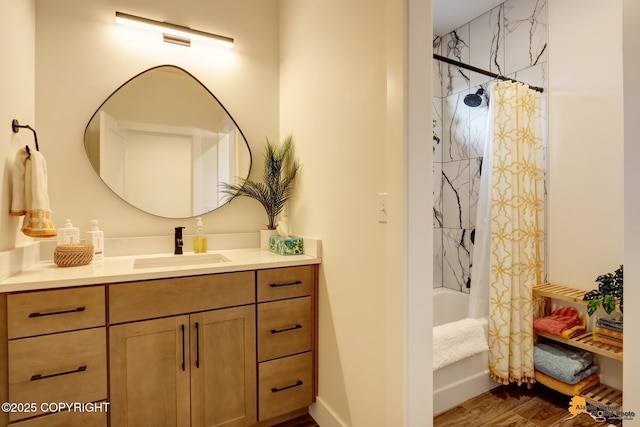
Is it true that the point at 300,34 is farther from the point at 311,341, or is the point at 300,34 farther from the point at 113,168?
the point at 311,341

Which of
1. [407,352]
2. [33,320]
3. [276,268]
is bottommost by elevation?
[407,352]

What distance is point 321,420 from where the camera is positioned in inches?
69.2

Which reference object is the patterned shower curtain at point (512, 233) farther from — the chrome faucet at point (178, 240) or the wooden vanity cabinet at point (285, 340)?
the chrome faucet at point (178, 240)

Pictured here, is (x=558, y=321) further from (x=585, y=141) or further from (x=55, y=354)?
(x=55, y=354)

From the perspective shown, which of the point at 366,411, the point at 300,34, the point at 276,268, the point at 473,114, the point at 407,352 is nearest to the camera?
the point at 407,352

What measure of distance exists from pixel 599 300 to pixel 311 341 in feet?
5.61

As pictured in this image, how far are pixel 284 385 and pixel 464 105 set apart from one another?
265 cm

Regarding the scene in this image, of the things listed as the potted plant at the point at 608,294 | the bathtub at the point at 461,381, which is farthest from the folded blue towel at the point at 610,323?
the bathtub at the point at 461,381

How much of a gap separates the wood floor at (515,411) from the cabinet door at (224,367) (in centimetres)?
107

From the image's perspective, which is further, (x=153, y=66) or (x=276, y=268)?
(x=153, y=66)

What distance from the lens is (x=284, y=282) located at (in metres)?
1.72

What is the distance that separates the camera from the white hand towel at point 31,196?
56.7 inches

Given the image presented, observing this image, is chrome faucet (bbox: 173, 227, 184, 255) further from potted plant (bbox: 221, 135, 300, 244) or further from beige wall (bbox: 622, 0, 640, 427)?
beige wall (bbox: 622, 0, 640, 427)

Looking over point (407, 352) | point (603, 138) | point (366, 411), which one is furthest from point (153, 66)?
point (603, 138)
